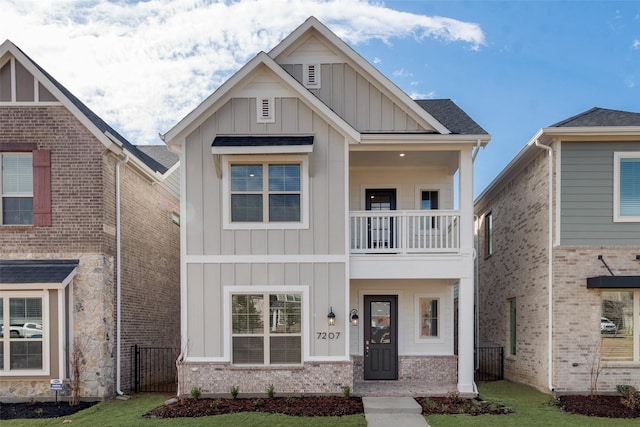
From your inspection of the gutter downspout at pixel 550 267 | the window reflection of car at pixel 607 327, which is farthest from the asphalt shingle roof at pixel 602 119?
the window reflection of car at pixel 607 327

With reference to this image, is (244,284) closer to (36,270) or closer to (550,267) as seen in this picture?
(36,270)

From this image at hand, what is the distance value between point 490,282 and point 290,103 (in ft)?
31.3

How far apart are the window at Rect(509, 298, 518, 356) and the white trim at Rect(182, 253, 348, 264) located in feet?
19.9

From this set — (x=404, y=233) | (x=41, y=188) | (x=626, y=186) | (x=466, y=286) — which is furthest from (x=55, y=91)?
(x=626, y=186)

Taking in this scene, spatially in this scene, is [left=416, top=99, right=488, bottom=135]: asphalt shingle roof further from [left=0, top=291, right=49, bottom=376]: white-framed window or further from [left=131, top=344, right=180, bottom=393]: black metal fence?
[left=0, top=291, right=49, bottom=376]: white-framed window

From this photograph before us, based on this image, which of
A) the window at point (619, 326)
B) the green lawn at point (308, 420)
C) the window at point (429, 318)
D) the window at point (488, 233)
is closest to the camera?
the green lawn at point (308, 420)

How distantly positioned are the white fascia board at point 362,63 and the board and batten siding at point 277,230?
1.92 m

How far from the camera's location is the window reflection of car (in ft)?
33.4

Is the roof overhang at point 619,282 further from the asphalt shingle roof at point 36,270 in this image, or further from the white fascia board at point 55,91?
the asphalt shingle roof at point 36,270

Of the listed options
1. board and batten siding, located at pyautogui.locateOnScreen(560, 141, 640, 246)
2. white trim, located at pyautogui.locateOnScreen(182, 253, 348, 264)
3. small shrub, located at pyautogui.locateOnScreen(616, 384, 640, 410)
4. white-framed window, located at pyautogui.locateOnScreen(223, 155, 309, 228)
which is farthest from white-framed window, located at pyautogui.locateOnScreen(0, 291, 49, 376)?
small shrub, located at pyautogui.locateOnScreen(616, 384, 640, 410)

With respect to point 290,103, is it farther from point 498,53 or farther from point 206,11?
point 498,53

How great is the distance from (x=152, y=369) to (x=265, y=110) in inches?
295

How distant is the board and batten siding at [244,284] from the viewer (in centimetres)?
1003

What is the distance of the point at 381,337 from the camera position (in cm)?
1170
